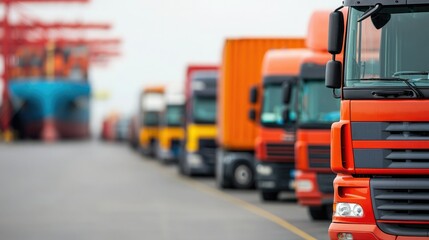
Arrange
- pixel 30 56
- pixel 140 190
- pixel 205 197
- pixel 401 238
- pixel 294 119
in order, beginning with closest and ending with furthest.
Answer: pixel 401 238
pixel 294 119
pixel 205 197
pixel 140 190
pixel 30 56

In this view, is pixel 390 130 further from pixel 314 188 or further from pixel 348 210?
pixel 314 188

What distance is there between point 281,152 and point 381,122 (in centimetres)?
1254

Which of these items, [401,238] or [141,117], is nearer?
[401,238]

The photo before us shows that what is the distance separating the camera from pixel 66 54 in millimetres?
100938

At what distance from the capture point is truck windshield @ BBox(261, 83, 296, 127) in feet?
78.6

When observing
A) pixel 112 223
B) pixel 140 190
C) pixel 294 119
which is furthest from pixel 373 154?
pixel 140 190

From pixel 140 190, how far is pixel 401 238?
19.0 metres

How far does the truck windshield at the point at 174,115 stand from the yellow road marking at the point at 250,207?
31.8 ft

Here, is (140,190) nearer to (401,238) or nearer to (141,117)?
(401,238)

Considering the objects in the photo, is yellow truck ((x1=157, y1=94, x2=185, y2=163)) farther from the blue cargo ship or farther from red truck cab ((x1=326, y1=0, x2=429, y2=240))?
the blue cargo ship

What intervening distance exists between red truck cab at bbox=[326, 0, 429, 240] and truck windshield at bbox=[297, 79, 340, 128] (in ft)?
25.4

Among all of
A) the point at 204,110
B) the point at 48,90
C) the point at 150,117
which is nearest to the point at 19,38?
the point at 48,90

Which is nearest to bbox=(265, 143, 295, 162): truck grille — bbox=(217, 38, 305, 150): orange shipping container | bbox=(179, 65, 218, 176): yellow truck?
bbox=(217, 38, 305, 150): orange shipping container

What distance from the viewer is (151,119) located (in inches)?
2303
